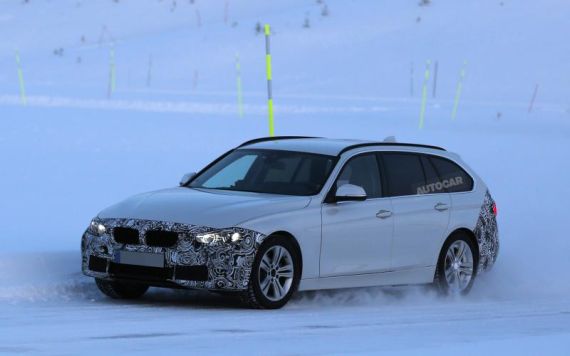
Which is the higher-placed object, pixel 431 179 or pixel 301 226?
pixel 431 179

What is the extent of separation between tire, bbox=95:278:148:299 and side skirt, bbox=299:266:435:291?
136 cm

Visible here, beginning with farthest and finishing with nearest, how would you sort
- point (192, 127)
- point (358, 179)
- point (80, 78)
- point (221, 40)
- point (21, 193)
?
point (221, 40)
point (80, 78)
point (192, 127)
point (21, 193)
point (358, 179)

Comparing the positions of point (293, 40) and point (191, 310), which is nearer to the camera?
point (191, 310)

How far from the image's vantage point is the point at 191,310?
1095 cm

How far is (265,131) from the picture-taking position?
27.8 metres

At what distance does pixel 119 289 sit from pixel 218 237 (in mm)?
1254

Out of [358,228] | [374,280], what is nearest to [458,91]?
[374,280]

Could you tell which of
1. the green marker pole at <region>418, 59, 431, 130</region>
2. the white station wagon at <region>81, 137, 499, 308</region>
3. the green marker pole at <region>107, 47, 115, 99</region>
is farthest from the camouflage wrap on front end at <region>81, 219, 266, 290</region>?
the green marker pole at <region>107, 47, 115, 99</region>

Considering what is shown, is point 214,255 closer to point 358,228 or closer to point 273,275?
point 273,275

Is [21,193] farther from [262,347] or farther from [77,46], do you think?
[77,46]

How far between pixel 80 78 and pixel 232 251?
90.3 ft

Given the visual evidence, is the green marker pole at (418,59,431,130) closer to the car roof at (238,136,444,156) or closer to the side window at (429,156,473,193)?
the side window at (429,156,473,193)

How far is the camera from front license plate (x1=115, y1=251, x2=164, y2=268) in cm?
1100

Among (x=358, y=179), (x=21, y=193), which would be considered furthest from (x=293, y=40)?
(x=358, y=179)
